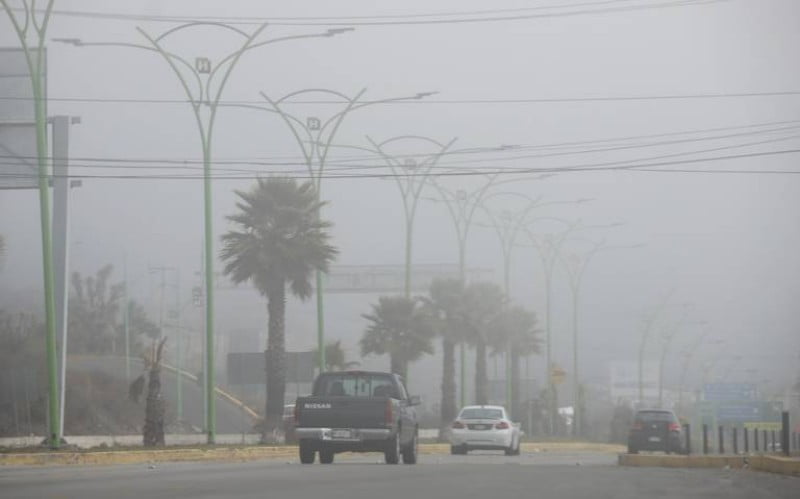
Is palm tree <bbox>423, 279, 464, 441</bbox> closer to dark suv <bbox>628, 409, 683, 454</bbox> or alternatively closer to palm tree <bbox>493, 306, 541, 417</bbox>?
Answer: palm tree <bbox>493, 306, 541, 417</bbox>

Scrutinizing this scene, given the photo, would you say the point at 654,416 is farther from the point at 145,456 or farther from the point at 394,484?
the point at 394,484

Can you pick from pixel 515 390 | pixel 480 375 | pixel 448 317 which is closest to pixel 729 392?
pixel 480 375

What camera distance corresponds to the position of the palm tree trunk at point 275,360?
4859 centimetres

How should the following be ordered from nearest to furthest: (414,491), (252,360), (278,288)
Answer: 1. (414,491)
2. (278,288)
3. (252,360)

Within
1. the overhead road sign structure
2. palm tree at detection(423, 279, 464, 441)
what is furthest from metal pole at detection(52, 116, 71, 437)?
palm tree at detection(423, 279, 464, 441)

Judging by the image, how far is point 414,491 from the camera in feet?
61.4

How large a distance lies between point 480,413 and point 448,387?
90.4ft

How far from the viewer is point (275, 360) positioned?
165 feet

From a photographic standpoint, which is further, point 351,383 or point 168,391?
point 168,391

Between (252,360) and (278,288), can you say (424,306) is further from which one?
(278,288)

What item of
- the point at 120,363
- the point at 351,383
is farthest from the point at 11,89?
the point at 120,363

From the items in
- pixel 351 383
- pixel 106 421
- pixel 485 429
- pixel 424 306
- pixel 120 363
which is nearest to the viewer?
pixel 351 383

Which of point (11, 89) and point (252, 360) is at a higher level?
point (11, 89)

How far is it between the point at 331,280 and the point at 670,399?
48079 millimetres
